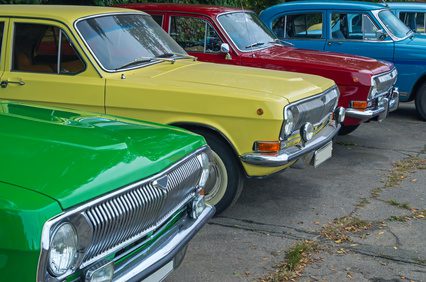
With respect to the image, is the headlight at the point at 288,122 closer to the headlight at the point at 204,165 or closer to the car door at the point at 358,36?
the headlight at the point at 204,165

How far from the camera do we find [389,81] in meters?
7.89

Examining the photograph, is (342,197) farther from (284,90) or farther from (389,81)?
(389,81)

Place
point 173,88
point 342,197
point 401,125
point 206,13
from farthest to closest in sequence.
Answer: point 401,125 → point 206,13 → point 342,197 → point 173,88

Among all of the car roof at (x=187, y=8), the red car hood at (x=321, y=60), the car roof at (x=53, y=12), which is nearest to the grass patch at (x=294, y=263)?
the car roof at (x=53, y=12)

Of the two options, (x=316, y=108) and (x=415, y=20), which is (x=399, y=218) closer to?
(x=316, y=108)

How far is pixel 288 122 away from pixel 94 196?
2621mm

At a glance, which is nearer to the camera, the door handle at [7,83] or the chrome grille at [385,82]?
the door handle at [7,83]

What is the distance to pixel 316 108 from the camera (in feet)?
18.0

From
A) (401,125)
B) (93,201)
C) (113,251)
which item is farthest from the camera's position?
(401,125)

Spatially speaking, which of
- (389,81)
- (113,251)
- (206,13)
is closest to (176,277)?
(113,251)

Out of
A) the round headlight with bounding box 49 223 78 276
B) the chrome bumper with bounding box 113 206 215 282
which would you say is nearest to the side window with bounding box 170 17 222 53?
the chrome bumper with bounding box 113 206 215 282

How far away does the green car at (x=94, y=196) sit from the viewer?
7.79 feet

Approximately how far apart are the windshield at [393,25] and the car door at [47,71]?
5.99 m

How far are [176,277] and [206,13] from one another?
4080 millimetres
